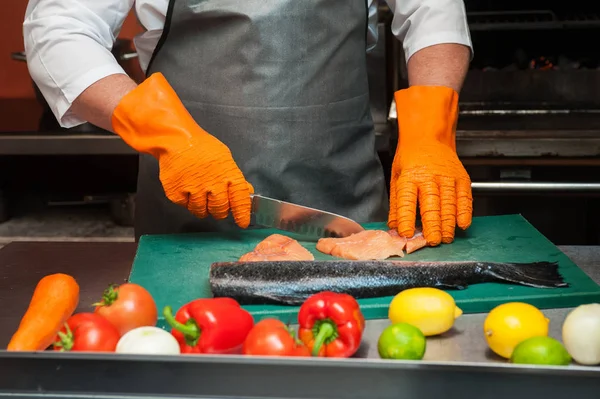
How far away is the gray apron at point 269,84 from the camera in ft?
7.29

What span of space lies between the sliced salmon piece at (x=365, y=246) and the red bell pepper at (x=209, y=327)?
2.23ft

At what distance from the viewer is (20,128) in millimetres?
4211

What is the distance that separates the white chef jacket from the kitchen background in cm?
103

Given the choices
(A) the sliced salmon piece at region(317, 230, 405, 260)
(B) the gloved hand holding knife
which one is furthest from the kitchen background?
(A) the sliced salmon piece at region(317, 230, 405, 260)

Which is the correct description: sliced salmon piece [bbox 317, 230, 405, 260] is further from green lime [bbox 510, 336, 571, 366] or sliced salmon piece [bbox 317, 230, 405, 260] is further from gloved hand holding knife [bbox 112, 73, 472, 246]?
green lime [bbox 510, 336, 571, 366]

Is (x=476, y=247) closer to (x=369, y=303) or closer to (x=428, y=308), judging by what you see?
(x=369, y=303)

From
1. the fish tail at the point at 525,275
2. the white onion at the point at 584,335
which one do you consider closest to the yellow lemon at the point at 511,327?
the white onion at the point at 584,335

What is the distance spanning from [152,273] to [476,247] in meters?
0.80

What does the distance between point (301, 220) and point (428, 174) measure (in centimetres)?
34

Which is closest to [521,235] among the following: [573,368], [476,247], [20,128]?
[476,247]

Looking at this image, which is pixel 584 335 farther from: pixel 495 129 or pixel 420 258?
pixel 495 129

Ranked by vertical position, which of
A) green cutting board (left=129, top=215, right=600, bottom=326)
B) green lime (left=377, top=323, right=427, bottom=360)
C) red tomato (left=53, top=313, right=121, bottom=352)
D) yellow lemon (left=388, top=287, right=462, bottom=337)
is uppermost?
red tomato (left=53, top=313, right=121, bottom=352)

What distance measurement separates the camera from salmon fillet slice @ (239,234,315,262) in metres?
1.82

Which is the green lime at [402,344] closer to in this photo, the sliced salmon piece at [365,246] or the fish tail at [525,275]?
the fish tail at [525,275]
